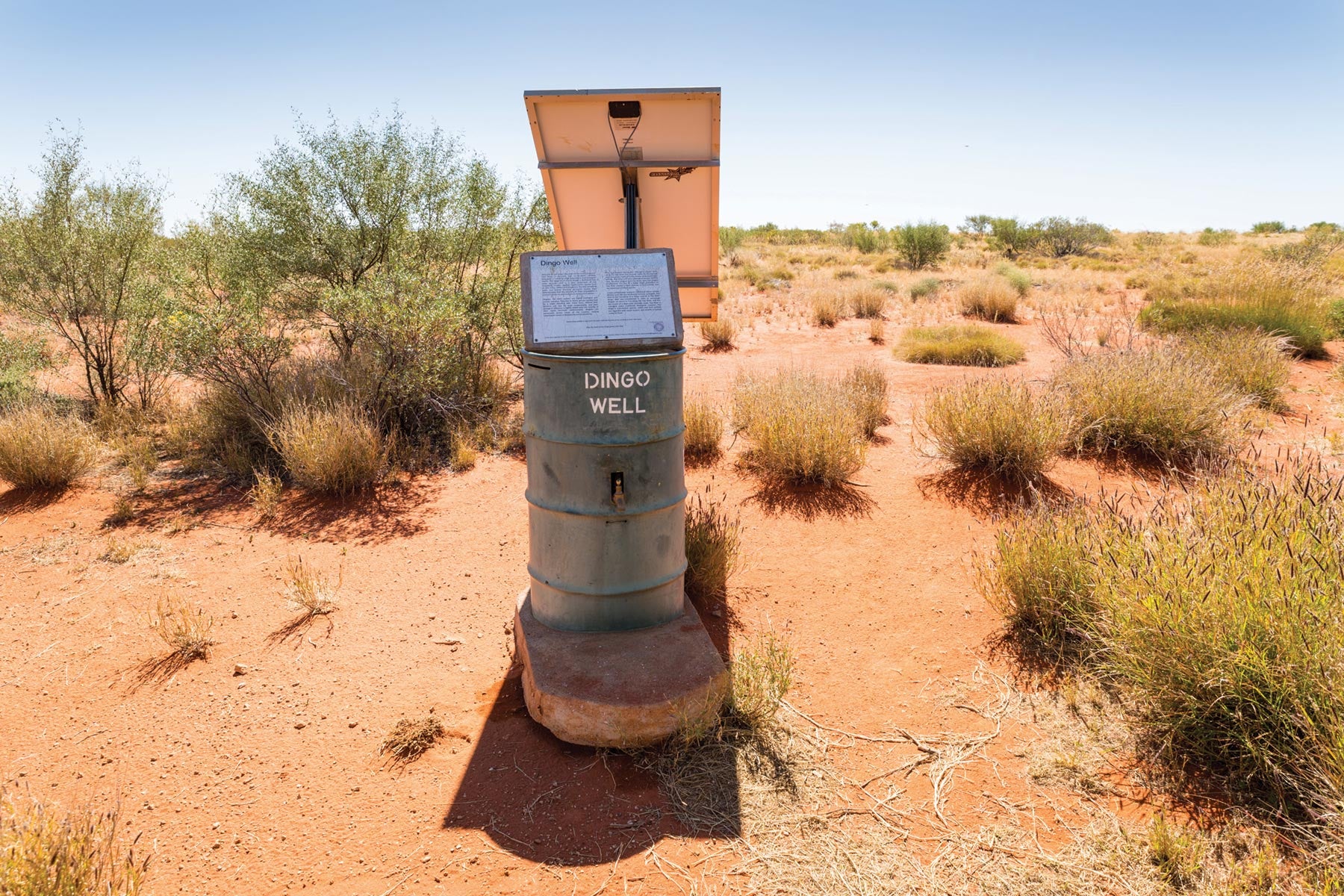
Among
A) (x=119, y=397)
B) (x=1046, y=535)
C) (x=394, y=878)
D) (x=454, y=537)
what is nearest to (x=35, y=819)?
(x=394, y=878)

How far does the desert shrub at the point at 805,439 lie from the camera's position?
5.95m

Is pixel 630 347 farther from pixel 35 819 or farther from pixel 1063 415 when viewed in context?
pixel 1063 415

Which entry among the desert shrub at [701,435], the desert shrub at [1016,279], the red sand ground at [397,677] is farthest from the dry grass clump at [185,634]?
the desert shrub at [1016,279]

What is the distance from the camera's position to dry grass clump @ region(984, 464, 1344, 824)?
2502mm

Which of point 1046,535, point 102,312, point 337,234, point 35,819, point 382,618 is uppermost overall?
point 337,234

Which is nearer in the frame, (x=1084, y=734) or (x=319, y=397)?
(x=1084, y=734)

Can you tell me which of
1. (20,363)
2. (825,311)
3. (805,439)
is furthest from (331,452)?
(825,311)

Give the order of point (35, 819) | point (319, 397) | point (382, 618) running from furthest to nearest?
1. point (319, 397)
2. point (382, 618)
3. point (35, 819)

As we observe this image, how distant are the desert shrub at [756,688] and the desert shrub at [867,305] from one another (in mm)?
12979

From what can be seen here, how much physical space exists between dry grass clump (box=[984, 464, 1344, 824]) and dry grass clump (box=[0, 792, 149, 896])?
3570mm

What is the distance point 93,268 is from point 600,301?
7.79 m

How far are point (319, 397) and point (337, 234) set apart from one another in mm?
2015

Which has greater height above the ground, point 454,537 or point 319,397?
point 319,397

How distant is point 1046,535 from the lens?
12.9ft
